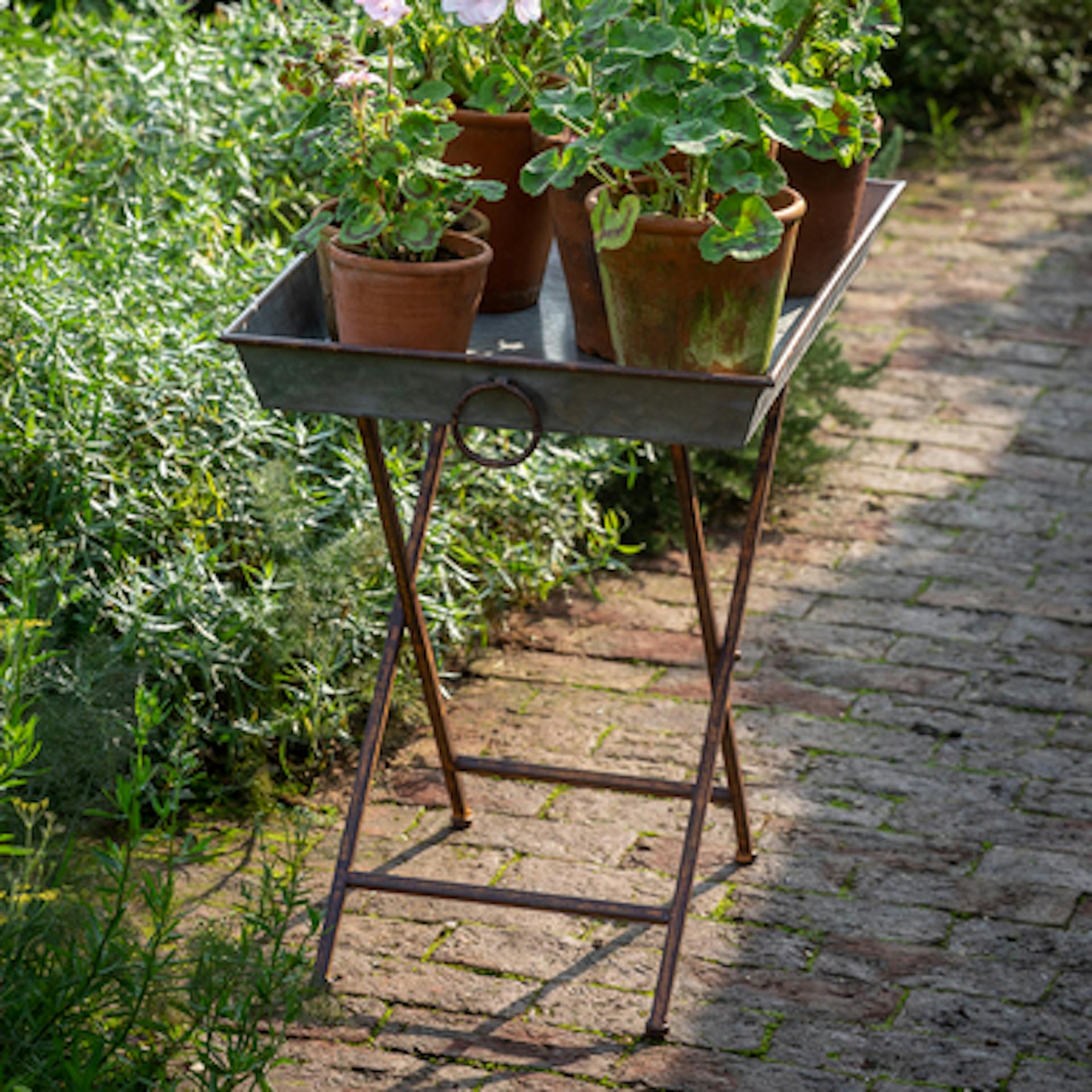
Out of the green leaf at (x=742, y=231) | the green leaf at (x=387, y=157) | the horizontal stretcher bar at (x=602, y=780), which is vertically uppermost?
the green leaf at (x=387, y=157)

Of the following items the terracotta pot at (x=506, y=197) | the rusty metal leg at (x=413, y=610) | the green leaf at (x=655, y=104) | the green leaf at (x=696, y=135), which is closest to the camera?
the green leaf at (x=696, y=135)

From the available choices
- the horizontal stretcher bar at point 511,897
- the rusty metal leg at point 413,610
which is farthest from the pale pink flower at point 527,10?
the horizontal stretcher bar at point 511,897

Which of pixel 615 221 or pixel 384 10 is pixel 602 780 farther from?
pixel 384 10

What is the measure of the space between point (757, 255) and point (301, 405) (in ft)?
2.32

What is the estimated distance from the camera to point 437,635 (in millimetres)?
3959

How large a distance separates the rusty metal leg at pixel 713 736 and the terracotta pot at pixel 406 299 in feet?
2.29

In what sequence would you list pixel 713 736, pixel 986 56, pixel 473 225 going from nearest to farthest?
pixel 473 225
pixel 713 736
pixel 986 56

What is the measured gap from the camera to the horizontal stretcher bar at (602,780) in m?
3.10

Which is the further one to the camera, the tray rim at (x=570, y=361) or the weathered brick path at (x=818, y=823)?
the weathered brick path at (x=818, y=823)

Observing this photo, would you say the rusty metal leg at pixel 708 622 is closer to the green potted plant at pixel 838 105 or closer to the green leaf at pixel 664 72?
the green potted plant at pixel 838 105

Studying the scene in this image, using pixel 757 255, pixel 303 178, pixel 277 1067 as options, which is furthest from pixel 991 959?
pixel 303 178

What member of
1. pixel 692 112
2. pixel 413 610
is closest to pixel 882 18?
pixel 692 112

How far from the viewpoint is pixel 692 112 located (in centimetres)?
220

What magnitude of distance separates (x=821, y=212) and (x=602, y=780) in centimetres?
113
